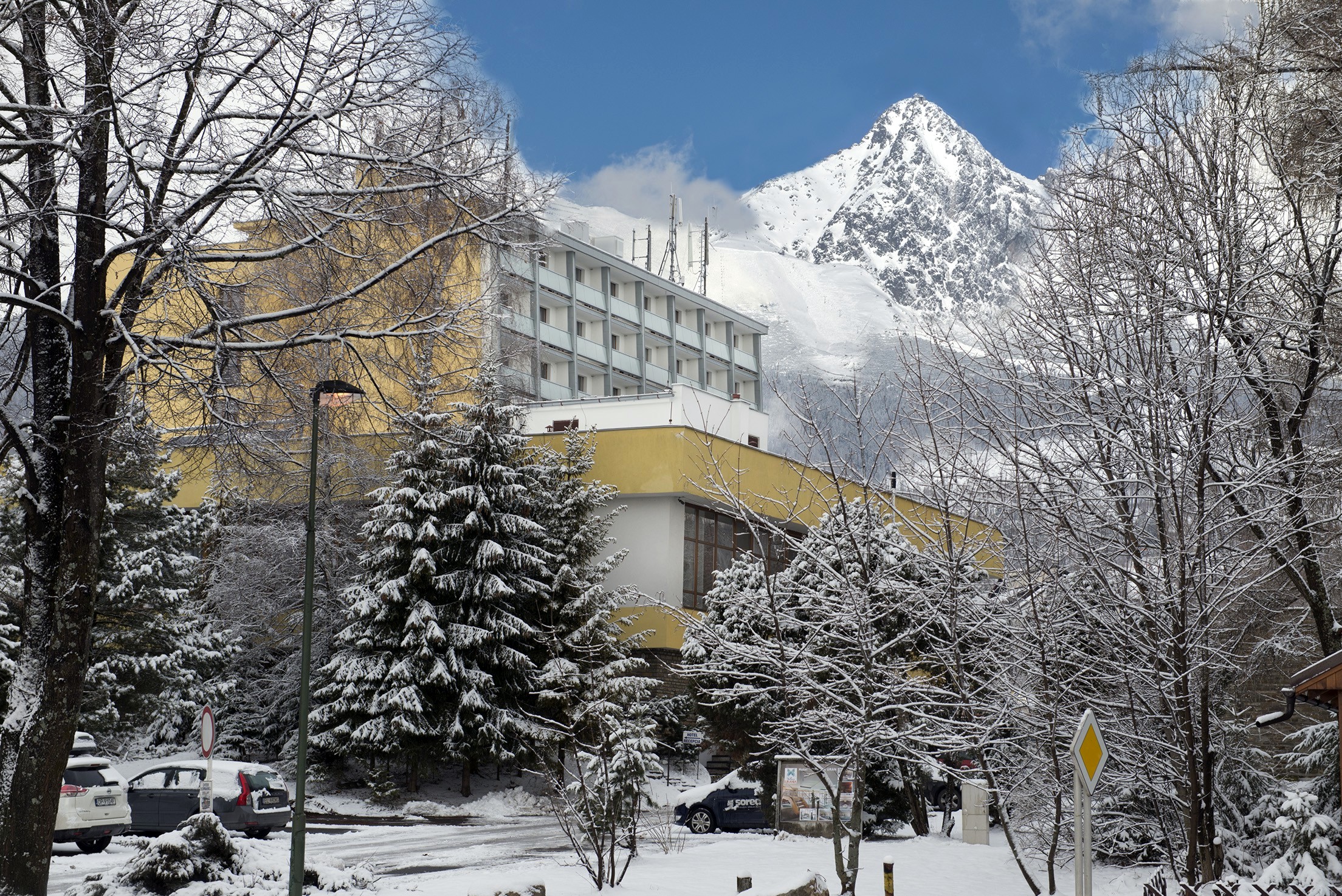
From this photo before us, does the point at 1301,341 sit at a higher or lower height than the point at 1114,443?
higher

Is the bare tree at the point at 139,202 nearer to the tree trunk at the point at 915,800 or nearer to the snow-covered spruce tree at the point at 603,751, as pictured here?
the snow-covered spruce tree at the point at 603,751

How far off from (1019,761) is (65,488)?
11727 millimetres

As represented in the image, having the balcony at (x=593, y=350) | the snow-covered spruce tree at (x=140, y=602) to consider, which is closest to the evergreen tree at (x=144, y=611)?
the snow-covered spruce tree at (x=140, y=602)

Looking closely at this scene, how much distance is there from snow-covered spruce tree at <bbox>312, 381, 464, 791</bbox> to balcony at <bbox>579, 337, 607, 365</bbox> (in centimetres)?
4737

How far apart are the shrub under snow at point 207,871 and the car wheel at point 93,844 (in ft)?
23.4

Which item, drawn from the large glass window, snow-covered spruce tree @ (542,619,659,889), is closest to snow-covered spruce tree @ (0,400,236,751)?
snow-covered spruce tree @ (542,619,659,889)

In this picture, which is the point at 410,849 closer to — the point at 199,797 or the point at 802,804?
the point at 199,797

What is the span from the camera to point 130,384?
12.8 m

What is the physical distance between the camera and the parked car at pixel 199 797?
24.2 metres

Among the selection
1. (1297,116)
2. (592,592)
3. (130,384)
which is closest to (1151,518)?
(1297,116)

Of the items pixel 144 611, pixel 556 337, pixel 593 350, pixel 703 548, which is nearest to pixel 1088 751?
pixel 144 611

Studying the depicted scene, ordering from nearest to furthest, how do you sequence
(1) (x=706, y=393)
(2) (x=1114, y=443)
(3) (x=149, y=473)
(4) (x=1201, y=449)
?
(4) (x=1201, y=449) < (2) (x=1114, y=443) < (3) (x=149, y=473) < (1) (x=706, y=393)

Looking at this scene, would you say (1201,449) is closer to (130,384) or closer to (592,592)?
(130,384)

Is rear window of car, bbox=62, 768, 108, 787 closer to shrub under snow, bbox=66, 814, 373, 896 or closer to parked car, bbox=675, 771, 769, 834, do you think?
shrub under snow, bbox=66, 814, 373, 896
